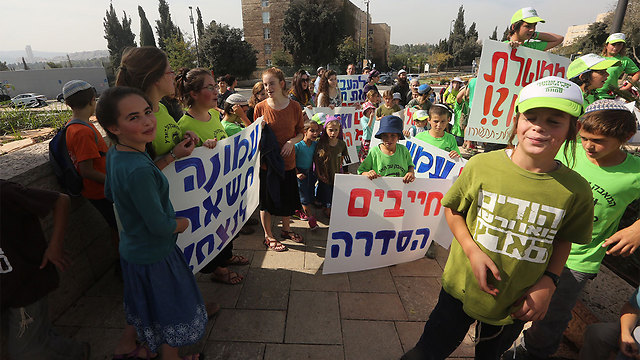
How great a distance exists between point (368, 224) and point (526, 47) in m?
2.50

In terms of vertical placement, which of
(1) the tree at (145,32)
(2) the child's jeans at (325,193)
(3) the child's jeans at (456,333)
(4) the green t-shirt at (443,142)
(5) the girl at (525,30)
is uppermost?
(1) the tree at (145,32)

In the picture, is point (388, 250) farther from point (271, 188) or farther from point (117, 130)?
point (117, 130)

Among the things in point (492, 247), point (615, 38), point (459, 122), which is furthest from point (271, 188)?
point (459, 122)

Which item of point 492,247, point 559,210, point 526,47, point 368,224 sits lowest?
point 368,224

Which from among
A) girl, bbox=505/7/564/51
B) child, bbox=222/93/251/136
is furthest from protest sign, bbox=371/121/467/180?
child, bbox=222/93/251/136

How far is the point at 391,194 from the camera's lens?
9.15 ft

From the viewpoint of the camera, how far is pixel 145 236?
1674 millimetres

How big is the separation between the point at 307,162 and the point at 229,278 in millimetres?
1678

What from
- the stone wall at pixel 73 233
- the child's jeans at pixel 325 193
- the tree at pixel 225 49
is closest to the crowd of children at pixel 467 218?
the stone wall at pixel 73 233

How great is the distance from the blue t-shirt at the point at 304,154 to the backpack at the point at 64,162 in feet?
6.91

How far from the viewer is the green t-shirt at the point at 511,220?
1348 millimetres

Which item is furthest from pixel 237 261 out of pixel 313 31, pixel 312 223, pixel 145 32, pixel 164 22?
pixel 164 22

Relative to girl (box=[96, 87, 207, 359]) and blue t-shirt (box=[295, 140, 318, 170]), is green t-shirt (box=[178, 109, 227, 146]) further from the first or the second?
blue t-shirt (box=[295, 140, 318, 170])

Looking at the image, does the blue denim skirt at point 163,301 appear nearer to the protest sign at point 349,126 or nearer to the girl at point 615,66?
the protest sign at point 349,126
